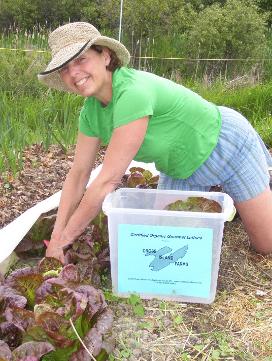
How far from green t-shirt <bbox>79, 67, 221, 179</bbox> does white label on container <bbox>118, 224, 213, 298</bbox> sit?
395 mm

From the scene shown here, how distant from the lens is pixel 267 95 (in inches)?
238

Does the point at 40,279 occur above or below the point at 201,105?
below

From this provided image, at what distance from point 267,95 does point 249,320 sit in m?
4.05

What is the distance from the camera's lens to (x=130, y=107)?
223 centimetres

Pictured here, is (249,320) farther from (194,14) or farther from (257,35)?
(194,14)

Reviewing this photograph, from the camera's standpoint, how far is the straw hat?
7.22 feet

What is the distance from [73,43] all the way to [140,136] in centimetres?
43

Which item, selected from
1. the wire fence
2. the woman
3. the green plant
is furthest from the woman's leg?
the wire fence

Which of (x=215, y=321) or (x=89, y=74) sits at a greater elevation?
(x=89, y=74)

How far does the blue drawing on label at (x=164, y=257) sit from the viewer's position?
7.75 feet

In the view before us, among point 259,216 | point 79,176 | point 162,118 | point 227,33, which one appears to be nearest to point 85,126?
point 79,176

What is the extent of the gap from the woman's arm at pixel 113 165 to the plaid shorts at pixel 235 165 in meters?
0.53

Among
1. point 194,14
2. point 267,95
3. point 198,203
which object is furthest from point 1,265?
point 194,14

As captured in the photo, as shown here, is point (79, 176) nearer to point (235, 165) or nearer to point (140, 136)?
point (140, 136)
